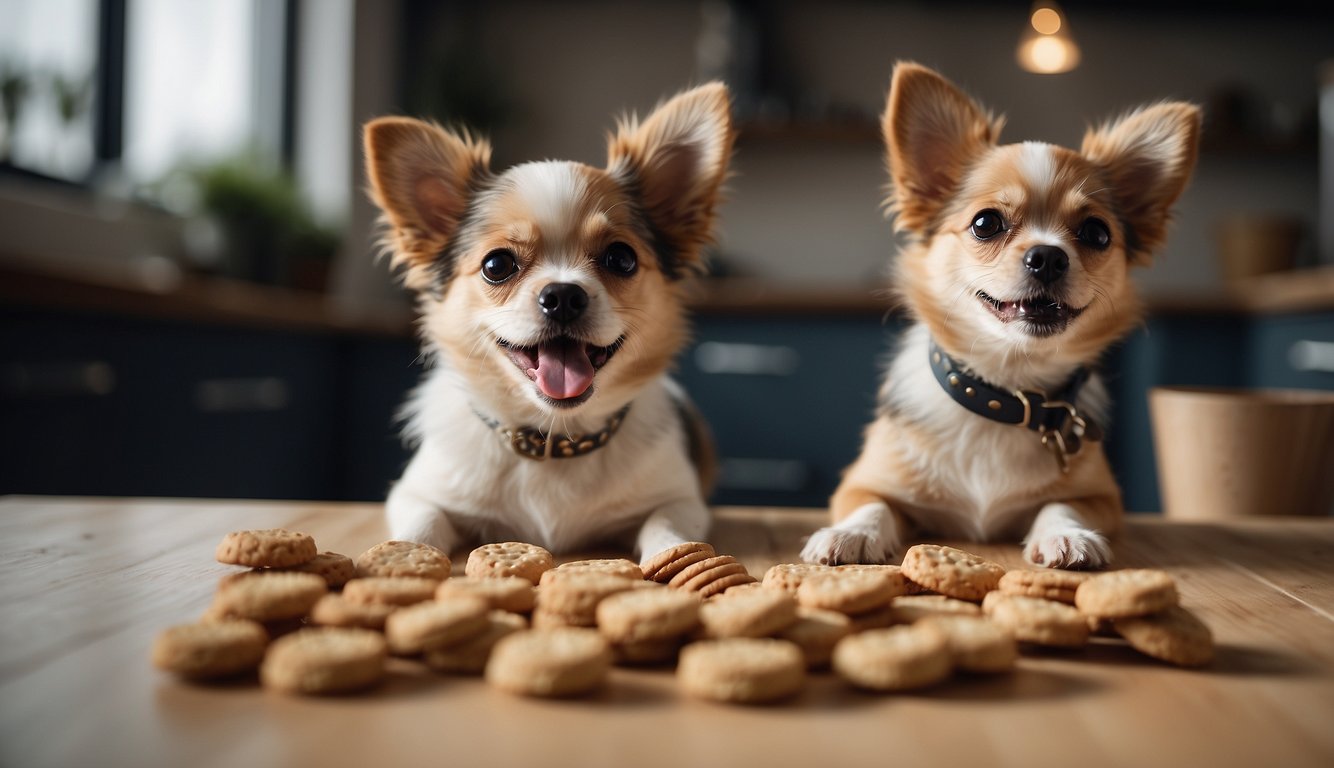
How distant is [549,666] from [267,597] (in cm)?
29

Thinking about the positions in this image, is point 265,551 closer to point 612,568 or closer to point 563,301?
point 612,568

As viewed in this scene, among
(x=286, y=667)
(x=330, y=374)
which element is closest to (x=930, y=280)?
(x=286, y=667)

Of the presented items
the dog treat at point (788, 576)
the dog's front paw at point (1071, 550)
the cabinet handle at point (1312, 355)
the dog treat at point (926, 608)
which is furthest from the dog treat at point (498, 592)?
the cabinet handle at point (1312, 355)

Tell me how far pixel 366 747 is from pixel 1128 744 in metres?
0.48

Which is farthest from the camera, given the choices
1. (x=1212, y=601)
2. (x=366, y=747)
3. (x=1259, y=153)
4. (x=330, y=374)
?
(x=1259, y=153)

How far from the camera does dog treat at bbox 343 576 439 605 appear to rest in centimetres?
83

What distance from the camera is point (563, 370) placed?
130 centimetres

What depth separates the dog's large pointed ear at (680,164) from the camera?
1.41m

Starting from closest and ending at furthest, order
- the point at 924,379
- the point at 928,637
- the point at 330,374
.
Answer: the point at 928,637 → the point at 924,379 → the point at 330,374

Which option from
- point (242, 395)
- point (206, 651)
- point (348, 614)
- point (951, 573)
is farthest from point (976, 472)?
point (242, 395)

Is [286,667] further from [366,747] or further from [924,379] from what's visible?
[924,379]

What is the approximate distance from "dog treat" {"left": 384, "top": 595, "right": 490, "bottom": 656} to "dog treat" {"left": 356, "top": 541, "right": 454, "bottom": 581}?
16 cm

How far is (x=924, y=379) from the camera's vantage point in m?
1.50

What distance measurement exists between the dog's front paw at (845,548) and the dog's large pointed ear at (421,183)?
706 millimetres
